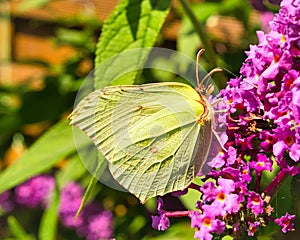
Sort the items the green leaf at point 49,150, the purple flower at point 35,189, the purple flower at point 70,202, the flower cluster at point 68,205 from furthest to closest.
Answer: the purple flower at point 35,189
the purple flower at point 70,202
the flower cluster at point 68,205
the green leaf at point 49,150

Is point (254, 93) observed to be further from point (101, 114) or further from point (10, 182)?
point (10, 182)

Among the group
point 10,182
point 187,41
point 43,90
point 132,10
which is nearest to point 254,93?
point 132,10

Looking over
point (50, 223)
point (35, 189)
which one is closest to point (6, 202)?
point (35, 189)

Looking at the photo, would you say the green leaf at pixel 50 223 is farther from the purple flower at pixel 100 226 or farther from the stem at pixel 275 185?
the stem at pixel 275 185

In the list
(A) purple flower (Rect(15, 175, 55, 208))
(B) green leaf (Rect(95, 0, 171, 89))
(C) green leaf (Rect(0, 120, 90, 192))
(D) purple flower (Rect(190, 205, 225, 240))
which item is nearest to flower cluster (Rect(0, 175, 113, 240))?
(A) purple flower (Rect(15, 175, 55, 208))

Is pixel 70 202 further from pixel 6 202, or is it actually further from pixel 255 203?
pixel 255 203

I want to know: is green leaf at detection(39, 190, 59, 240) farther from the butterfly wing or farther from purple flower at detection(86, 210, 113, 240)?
the butterfly wing

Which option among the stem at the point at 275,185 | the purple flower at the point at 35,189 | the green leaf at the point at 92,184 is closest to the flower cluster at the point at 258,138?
the stem at the point at 275,185
